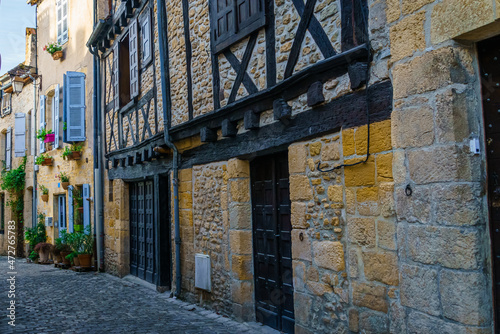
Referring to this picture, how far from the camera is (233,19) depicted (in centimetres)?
498

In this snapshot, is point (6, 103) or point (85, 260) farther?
point (6, 103)

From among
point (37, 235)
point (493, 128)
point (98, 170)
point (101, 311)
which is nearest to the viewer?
point (493, 128)

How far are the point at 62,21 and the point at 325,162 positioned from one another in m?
10.4

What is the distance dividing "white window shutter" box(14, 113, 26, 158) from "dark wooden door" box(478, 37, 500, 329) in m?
13.8

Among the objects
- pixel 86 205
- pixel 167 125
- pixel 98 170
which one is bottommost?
pixel 86 205

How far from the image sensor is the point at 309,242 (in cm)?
396

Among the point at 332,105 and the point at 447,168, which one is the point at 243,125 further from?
the point at 447,168

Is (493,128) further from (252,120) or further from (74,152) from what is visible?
(74,152)

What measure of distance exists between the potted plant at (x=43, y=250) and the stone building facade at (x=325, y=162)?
5.43m

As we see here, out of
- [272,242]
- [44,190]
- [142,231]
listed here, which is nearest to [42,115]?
[44,190]

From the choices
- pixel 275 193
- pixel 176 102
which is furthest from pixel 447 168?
pixel 176 102

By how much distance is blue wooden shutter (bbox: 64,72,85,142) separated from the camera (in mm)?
10453

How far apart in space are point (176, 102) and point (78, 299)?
3107 mm

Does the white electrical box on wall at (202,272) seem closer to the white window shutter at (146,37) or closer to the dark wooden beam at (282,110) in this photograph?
the dark wooden beam at (282,110)
